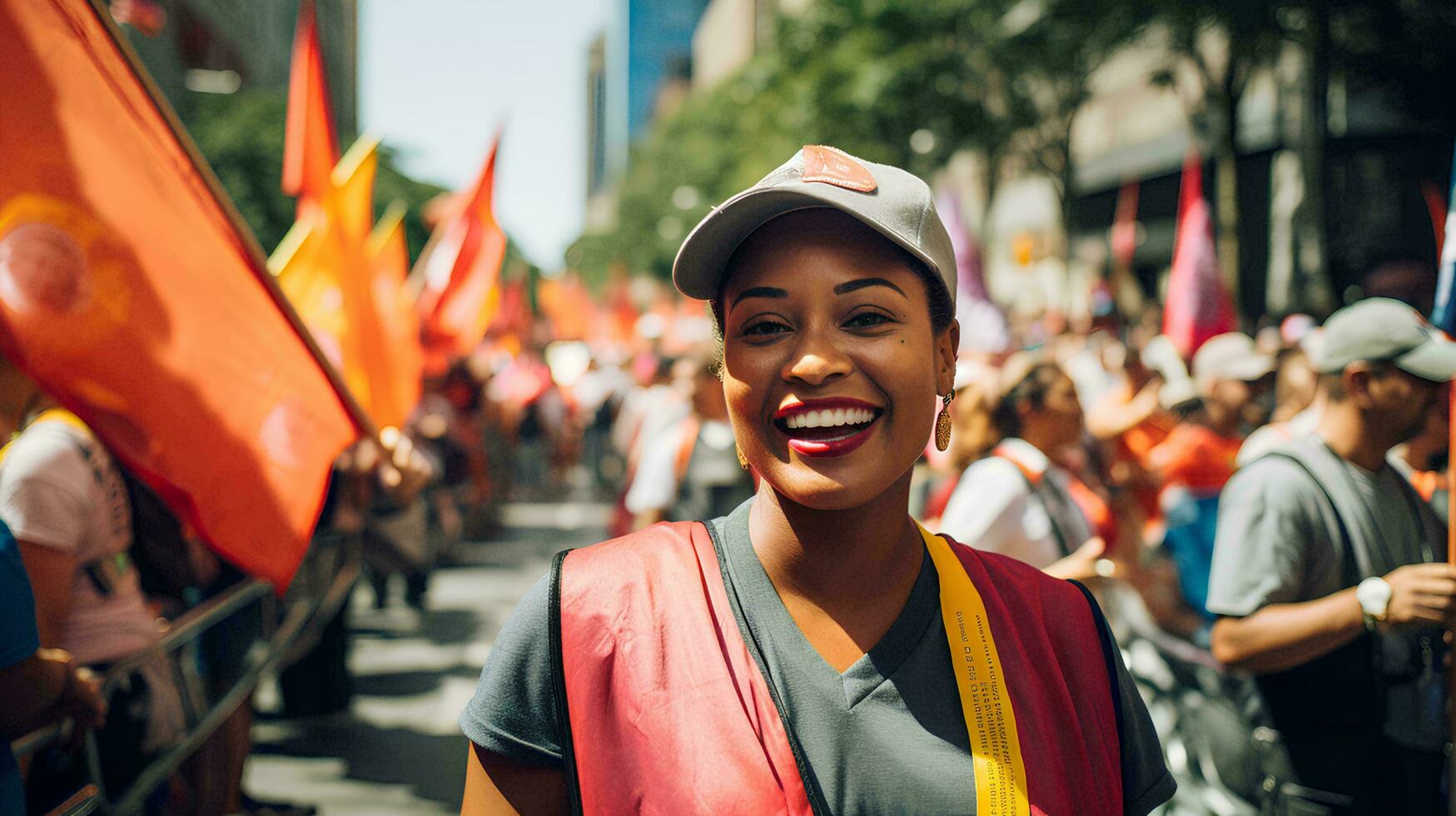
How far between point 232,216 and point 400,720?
4.57m

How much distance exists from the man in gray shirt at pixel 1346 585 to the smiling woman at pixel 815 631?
1509mm

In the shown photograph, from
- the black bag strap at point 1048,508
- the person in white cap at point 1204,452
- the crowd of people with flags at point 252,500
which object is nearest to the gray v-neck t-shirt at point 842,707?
the crowd of people with flags at point 252,500

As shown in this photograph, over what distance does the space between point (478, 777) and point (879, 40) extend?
20.4 m

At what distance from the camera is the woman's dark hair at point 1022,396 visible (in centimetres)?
479

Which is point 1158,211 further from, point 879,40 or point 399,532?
point 399,532

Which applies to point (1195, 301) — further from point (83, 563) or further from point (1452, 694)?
point (83, 563)

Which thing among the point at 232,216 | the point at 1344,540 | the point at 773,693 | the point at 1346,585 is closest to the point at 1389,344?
the point at 1344,540

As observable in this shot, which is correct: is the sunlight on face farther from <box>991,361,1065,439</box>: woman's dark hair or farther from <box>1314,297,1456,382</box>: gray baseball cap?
<box>991,361,1065,439</box>: woman's dark hair

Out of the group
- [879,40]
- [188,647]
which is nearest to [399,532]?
[188,647]

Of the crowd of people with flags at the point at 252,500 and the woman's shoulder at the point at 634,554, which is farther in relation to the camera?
the crowd of people with flags at the point at 252,500

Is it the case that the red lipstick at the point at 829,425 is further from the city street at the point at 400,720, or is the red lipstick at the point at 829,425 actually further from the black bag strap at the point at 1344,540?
the city street at the point at 400,720

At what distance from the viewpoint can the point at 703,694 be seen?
5.88ft

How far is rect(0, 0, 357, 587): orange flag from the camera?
2.98 metres

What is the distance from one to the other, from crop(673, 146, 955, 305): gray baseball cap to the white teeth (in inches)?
9.0
